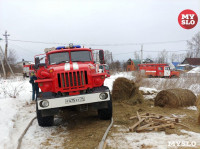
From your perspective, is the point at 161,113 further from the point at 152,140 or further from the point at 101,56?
the point at 101,56

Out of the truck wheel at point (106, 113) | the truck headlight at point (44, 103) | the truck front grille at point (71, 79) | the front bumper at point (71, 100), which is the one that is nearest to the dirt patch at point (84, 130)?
the truck wheel at point (106, 113)

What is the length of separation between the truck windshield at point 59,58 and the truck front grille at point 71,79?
144 cm

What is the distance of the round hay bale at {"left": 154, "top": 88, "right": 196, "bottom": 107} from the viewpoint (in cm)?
751

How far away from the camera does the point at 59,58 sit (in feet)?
21.7

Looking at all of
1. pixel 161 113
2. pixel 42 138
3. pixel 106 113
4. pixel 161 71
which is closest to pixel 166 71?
pixel 161 71

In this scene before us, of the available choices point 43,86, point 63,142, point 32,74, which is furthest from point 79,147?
point 32,74

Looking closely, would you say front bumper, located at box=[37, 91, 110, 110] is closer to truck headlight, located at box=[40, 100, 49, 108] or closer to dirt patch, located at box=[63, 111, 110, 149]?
truck headlight, located at box=[40, 100, 49, 108]

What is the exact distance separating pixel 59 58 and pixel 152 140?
400 cm

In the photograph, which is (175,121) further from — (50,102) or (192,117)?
(50,102)

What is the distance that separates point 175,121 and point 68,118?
11.7 ft

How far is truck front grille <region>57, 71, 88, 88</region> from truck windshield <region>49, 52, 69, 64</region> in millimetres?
1437

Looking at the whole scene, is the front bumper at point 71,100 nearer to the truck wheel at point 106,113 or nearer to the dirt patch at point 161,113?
the truck wheel at point 106,113

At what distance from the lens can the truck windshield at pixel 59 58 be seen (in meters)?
6.56

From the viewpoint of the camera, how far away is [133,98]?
8.57 metres
